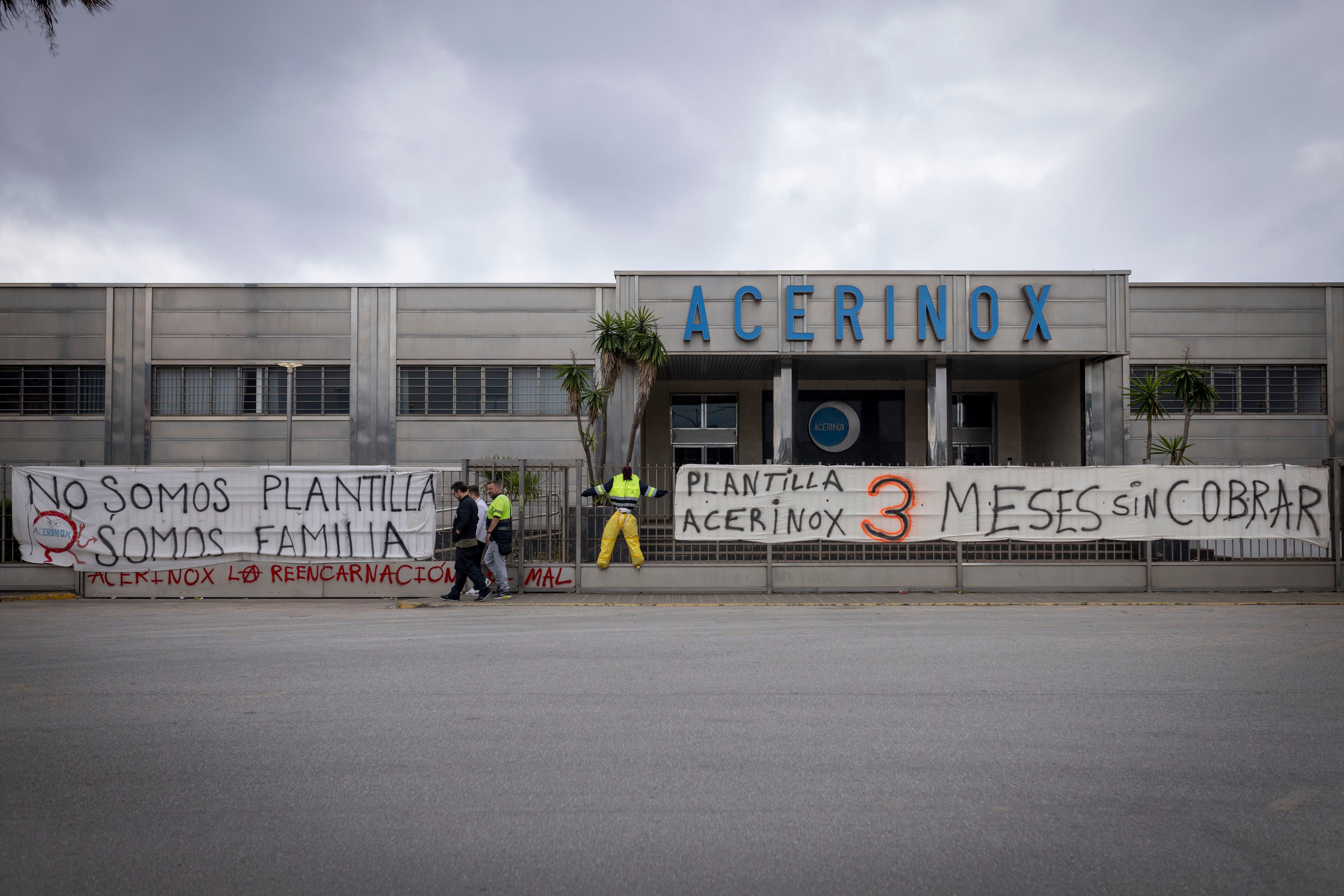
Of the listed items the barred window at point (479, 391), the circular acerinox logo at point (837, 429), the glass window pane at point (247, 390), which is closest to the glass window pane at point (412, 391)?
the barred window at point (479, 391)

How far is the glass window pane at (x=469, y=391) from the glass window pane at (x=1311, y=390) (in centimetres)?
2475

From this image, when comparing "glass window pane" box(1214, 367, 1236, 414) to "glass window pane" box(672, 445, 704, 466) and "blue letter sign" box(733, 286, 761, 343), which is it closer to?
"blue letter sign" box(733, 286, 761, 343)

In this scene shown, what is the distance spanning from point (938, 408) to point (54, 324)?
1053 inches

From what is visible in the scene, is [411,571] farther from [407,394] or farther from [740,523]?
[407,394]

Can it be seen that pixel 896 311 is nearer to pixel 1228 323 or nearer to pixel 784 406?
pixel 784 406

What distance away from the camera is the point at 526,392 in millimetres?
25797

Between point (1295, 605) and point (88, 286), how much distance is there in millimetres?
30891

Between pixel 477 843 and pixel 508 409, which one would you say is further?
pixel 508 409

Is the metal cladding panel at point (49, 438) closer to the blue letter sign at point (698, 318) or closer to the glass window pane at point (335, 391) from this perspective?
the glass window pane at point (335, 391)

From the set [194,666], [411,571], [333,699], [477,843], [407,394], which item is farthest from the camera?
[407,394]

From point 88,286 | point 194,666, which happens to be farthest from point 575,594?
point 88,286

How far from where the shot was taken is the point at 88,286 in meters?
25.8

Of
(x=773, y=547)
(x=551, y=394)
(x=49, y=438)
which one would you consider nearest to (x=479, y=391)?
(x=551, y=394)

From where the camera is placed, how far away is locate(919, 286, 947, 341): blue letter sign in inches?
910
